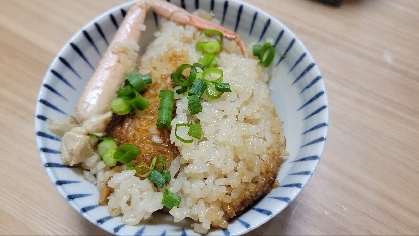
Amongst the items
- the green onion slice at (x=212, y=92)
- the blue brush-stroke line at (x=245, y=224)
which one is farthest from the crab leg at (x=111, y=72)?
the blue brush-stroke line at (x=245, y=224)

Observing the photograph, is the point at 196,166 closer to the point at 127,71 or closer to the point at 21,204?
the point at 127,71

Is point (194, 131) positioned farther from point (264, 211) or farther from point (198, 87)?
point (264, 211)

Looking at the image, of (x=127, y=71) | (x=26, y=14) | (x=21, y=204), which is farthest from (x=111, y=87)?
(x=26, y=14)

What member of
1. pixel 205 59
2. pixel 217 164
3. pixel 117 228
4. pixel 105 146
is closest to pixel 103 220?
pixel 117 228

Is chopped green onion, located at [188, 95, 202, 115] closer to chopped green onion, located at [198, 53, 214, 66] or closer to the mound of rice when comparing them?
the mound of rice

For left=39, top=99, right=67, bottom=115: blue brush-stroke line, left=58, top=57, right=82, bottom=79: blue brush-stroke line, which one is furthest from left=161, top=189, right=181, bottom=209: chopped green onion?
left=58, top=57, right=82, bottom=79: blue brush-stroke line
